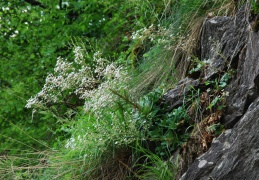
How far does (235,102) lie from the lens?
11.5ft

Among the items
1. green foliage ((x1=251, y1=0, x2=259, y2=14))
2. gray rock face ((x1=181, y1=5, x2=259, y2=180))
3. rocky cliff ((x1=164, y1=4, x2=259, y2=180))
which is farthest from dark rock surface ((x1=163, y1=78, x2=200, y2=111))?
green foliage ((x1=251, y1=0, x2=259, y2=14))

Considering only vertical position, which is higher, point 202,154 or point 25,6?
point 25,6

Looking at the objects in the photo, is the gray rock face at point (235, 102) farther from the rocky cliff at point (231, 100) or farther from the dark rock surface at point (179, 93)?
the dark rock surface at point (179, 93)

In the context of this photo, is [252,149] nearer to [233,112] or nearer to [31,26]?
[233,112]

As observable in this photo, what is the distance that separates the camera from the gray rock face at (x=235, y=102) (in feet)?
9.64

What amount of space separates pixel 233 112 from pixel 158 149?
2.40ft

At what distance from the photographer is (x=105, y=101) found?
13.3ft

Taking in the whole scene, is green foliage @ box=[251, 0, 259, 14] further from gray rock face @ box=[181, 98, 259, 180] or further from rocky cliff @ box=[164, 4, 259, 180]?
gray rock face @ box=[181, 98, 259, 180]

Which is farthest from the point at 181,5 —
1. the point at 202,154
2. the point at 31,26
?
the point at 31,26

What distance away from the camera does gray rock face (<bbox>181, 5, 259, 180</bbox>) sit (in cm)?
294

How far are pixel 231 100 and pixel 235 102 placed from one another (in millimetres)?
60

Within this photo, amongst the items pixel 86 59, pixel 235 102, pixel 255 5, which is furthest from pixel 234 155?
pixel 86 59

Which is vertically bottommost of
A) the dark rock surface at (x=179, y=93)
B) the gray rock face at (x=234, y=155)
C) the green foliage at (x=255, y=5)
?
the gray rock face at (x=234, y=155)

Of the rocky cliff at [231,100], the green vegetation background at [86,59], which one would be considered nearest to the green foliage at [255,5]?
the rocky cliff at [231,100]
